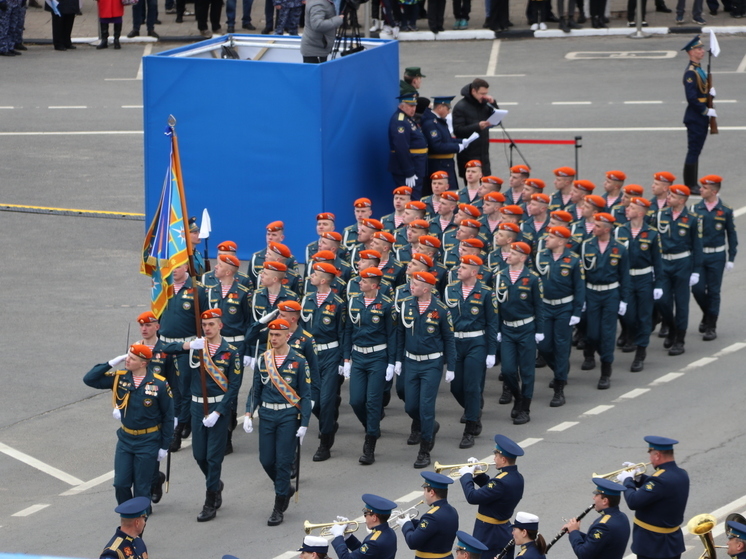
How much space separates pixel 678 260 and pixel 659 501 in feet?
20.2

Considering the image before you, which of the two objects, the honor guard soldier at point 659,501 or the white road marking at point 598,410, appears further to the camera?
the white road marking at point 598,410

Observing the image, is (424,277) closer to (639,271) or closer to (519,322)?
(519,322)

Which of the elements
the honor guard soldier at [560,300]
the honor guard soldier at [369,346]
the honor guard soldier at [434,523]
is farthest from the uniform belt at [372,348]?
the honor guard soldier at [434,523]

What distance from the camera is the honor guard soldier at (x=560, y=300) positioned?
14875mm

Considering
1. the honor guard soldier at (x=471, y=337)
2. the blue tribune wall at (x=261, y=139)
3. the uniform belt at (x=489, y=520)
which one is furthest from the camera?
the blue tribune wall at (x=261, y=139)

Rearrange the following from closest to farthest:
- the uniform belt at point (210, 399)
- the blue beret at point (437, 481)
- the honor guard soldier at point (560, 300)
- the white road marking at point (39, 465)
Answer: the blue beret at point (437, 481)
the uniform belt at point (210, 399)
the white road marking at point (39, 465)
the honor guard soldier at point (560, 300)

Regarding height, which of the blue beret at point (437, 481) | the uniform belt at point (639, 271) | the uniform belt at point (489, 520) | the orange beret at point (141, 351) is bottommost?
the uniform belt at point (489, 520)

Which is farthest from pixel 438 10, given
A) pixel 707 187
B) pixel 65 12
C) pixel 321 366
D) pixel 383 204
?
pixel 321 366

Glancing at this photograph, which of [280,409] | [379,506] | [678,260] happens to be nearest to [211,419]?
[280,409]

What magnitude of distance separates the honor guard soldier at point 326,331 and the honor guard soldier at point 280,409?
1.32 meters

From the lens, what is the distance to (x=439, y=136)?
66.2 ft

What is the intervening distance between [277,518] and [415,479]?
151cm

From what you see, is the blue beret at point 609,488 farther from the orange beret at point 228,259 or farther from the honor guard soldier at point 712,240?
the honor guard soldier at point 712,240

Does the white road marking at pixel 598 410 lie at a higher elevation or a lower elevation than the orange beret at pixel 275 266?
lower
